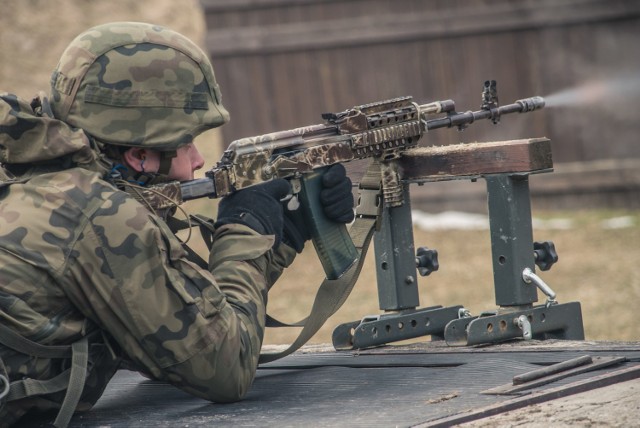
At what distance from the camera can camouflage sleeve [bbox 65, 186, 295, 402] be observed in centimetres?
323

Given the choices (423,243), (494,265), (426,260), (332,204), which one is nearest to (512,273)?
(494,265)

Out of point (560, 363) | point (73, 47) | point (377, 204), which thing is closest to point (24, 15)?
point (377, 204)

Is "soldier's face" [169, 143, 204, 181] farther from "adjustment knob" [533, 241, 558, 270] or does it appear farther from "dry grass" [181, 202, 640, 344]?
"dry grass" [181, 202, 640, 344]

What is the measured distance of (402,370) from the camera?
3.96 m

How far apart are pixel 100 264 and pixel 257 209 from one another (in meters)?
0.72

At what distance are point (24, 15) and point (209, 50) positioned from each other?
2.04 m

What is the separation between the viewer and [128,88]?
3.41 metres

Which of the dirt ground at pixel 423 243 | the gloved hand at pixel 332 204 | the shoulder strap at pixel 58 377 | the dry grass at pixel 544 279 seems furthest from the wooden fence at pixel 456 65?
the shoulder strap at pixel 58 377

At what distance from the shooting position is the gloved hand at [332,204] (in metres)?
4.10

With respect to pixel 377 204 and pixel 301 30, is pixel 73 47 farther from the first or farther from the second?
pixel 301 30

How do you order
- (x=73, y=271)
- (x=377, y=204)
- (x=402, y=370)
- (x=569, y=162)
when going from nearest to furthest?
1. (x=73, y=271)
2. (x=402, y=370)
3. (x=377, y=204)
4. (x=569, y=162)

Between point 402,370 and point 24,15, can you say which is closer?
point 402,370

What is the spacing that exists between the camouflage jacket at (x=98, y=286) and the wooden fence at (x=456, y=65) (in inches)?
312

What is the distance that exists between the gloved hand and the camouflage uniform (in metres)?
0.61
